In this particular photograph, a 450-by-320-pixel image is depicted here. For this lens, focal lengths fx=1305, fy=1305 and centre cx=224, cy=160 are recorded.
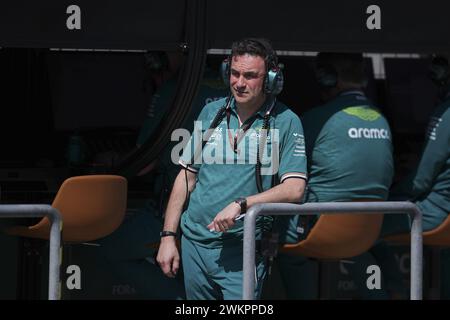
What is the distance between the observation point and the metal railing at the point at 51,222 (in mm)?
4449

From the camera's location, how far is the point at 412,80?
296 inches

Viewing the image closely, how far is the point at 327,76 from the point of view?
6.04 meters

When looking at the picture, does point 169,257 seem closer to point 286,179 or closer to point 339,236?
point 286,179

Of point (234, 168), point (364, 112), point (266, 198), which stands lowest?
point (266, 198)

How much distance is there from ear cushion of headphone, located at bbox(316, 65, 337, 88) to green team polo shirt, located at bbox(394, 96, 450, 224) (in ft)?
1.63

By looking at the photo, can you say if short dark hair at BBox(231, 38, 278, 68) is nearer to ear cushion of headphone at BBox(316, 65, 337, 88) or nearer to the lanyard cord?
the lanyard cord

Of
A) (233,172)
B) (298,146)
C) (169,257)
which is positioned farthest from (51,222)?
(298,146)

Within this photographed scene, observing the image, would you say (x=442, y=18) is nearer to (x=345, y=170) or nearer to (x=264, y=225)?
(x=345, y=170)

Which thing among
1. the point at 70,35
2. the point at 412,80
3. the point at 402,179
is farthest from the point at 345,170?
the point at 412,80

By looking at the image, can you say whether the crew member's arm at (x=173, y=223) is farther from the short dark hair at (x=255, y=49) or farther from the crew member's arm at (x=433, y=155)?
the crew member's arm at (x=433, y=155)

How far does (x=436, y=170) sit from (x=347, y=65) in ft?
2.08

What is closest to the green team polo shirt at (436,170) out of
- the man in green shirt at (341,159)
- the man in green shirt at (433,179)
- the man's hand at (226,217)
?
the man in green shirt at (433,179)

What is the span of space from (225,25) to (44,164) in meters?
1.14

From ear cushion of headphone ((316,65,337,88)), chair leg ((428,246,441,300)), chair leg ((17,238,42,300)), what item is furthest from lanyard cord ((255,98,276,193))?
chair leg ((428,246,441,300))
